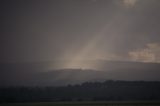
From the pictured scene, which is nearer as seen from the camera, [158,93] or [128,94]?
[158,93]

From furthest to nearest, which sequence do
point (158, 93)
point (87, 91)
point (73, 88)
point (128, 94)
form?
point (73, 88) → point (87, 91) → point (128, 94) → point (158, 93)

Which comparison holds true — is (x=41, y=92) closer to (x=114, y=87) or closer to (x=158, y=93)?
(x=114, y=87)

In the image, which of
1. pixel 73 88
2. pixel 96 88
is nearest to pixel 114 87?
pixel 96 88

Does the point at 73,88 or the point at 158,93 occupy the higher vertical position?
the point at 73,88

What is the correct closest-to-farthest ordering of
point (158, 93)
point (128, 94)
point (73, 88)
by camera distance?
point (158, 93)
point (128, 94)
point (73, 88)

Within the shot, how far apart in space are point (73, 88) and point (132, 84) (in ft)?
95.8

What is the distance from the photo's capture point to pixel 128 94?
511ft

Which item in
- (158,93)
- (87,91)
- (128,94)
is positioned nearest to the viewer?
(158,93)

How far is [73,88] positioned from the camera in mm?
176875

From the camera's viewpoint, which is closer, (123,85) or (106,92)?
(106,92)

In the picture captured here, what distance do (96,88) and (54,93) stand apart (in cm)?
2265

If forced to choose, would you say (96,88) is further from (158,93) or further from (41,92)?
(158,93)

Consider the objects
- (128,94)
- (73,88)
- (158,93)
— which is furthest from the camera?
(73,88)

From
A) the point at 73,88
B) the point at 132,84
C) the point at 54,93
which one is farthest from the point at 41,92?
the point at 132,84
